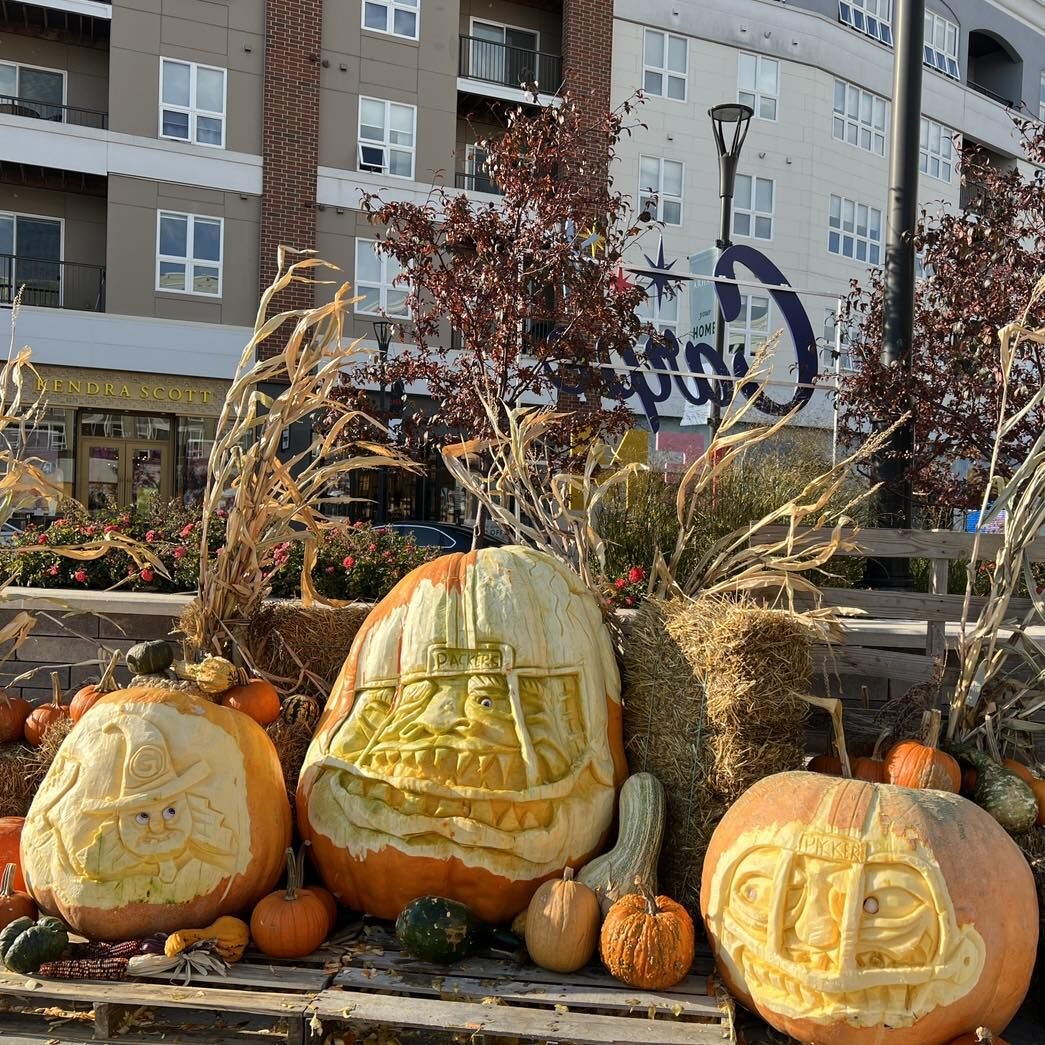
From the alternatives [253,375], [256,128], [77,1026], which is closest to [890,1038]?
[77,1026]

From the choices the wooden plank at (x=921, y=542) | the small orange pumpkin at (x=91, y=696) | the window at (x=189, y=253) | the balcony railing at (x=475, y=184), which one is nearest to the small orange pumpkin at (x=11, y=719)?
the small orange pumpkin at (x=91, y=696)

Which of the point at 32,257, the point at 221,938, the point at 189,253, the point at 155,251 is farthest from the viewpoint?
the point at 189,253

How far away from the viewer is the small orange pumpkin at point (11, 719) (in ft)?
14.2

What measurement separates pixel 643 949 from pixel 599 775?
0.60 metres

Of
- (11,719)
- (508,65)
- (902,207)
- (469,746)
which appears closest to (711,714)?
(469,746)

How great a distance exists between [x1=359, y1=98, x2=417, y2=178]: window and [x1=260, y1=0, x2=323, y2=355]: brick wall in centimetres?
→ 101

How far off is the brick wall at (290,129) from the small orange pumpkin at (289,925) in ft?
55.5

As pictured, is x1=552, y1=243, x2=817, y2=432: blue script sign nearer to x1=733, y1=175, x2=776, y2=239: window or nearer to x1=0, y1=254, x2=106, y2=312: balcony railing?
x1=0, y1=254, x2=106, y2=312: balcony railing

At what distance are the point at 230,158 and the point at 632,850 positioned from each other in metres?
18.6

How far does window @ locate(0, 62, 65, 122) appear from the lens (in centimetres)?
1875

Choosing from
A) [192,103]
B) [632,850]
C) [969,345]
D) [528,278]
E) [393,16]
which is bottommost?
[632,850]

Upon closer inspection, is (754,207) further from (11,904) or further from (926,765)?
(11,904)

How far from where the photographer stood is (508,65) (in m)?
22.4

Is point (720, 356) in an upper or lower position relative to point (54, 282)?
lower
